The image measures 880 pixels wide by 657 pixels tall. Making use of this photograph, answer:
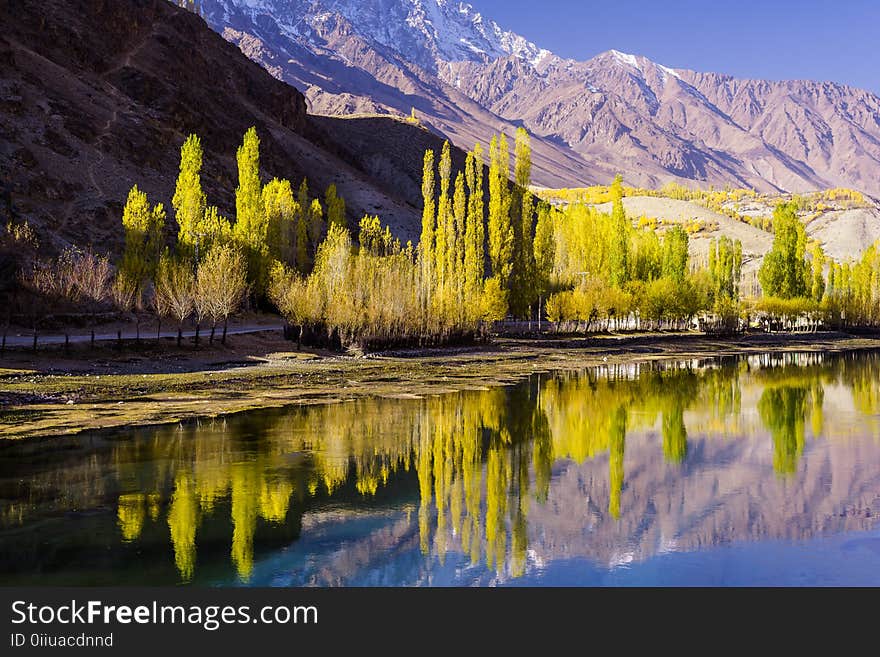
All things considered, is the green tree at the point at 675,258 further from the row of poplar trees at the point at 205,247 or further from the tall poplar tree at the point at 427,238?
the row of poplar trees at the point at 205,247

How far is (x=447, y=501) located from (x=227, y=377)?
2375 cm

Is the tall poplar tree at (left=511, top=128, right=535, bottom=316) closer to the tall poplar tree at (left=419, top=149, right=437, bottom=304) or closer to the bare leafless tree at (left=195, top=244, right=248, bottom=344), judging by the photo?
the tall poplar tree at (left=419, top=149, right=437, bottom=304)

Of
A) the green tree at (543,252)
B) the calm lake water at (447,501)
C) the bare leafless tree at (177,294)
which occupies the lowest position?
the calm lake water at (447,501)

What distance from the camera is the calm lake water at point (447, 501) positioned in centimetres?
1403

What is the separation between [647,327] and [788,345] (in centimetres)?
1474

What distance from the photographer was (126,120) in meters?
103

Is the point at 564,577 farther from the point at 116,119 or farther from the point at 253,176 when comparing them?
the point at 116,119

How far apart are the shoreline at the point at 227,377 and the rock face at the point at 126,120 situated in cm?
3184

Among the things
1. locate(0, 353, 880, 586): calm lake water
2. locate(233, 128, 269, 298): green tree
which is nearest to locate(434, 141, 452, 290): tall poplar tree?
locate(233, 128, 269, 298): green tree

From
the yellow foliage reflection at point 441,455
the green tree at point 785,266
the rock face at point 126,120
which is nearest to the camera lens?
the yellow foliage reflection at point 441,455

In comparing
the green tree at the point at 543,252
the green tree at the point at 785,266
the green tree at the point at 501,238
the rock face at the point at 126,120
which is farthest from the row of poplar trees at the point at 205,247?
the green tree at the point at 785,266

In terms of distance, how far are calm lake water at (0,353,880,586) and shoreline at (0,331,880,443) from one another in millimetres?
2822

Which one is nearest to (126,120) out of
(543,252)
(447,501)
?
(543,252)

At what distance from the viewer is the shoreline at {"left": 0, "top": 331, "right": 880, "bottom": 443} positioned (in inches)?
1129
